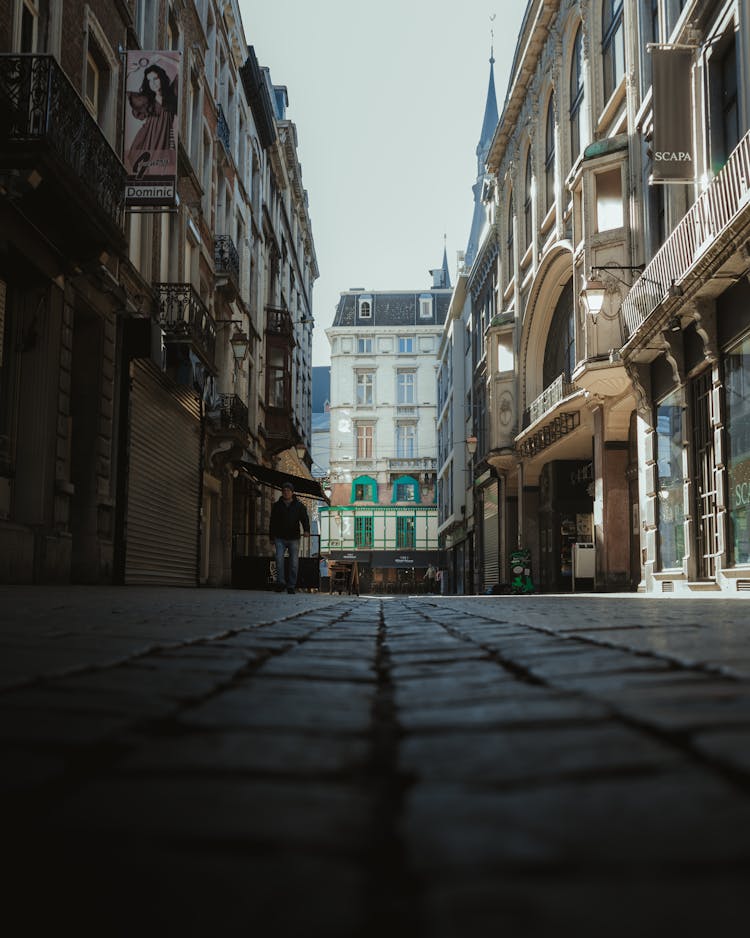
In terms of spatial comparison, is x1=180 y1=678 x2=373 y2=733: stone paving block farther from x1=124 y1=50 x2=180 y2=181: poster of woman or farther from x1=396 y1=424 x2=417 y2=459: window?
x1=396 y1=424 x2=417 y2=459: window

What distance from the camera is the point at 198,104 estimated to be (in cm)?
2341

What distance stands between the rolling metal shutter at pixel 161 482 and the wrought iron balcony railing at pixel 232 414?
2168 millimetres

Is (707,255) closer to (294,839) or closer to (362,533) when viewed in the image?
(294,839)

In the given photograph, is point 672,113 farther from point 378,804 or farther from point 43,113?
point 378,804

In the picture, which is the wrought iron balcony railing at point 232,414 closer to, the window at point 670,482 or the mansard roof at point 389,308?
the window at point 670,482

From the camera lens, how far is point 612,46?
21906 millimetres

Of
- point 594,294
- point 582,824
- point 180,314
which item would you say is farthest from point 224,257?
point 582,824

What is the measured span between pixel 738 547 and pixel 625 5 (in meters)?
12.1

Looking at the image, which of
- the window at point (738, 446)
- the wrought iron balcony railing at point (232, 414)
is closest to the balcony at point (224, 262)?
the wrought iron balcony railing at point (232, 414)

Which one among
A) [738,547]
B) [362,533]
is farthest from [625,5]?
[362,533]

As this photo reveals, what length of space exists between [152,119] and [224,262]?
10.5 m

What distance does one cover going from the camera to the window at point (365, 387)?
6922 centimetres

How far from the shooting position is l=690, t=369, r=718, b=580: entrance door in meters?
15.4

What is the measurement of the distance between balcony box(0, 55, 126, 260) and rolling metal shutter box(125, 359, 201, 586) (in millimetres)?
4005
